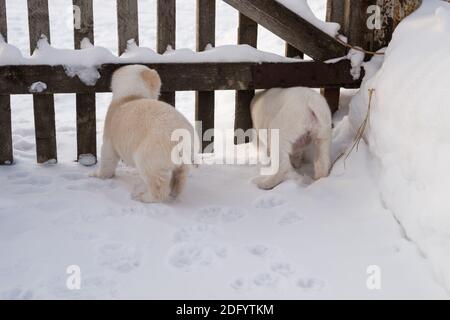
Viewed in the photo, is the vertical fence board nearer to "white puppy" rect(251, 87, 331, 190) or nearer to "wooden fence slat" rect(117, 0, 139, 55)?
"wooden fence slat" rect(117, 0, 139, 55)

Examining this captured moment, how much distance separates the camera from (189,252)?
3.04 metres

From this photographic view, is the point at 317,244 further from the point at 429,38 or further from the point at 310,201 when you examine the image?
the point at 429,38

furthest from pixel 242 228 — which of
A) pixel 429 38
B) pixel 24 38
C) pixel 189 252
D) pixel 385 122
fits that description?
pixel 24 38

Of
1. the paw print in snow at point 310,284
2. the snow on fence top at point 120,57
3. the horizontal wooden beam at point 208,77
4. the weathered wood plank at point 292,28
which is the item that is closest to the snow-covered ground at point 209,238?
the paw print in snow at point 310,284

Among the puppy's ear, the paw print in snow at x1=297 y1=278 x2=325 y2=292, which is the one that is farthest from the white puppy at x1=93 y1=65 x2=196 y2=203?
the paw print in snow at x1=297 y1=278 x2=325 y2=292

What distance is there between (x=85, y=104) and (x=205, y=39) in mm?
1047

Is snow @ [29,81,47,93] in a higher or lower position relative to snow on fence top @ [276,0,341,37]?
lower

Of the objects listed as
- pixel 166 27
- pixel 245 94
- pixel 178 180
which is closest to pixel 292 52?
pixel 245 94

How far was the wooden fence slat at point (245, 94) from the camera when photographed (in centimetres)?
448

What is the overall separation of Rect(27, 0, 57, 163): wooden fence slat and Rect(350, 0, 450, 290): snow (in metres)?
2.30

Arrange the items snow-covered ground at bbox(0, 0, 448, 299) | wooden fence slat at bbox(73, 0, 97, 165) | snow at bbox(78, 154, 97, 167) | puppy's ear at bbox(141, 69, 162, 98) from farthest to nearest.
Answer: snow at bbox(78, 154, 97, 167)
wooden fence slat at bbox(73, 0, 97, 165)
puppy's ear at bbox(141, 69, 162, 98)
snow-covered ground at bbox(0, 0, 448, 299)

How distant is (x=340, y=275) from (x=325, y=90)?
2123 millimetres

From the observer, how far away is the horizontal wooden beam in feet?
13.4

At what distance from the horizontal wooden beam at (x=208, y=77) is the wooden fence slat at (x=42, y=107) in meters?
0.17
